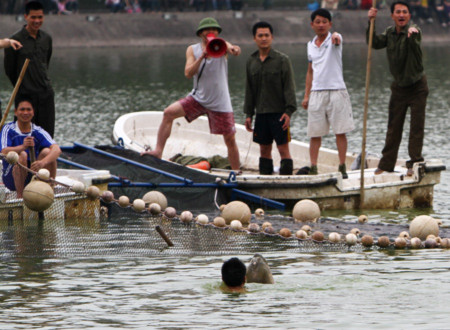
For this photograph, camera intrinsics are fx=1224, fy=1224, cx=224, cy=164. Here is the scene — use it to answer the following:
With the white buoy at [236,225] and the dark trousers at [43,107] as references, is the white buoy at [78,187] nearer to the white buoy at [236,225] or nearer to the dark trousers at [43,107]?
the dark trousers at [43,107]

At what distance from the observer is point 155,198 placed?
45.6 feet

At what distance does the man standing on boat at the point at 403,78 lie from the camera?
1458 centimetres

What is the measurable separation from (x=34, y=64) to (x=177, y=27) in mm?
36026

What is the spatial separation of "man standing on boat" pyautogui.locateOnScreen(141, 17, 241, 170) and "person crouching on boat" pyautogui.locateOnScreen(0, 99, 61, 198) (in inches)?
87.3

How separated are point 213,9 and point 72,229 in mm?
39329

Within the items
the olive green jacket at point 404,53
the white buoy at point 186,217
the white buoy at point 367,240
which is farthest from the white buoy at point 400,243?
the olive green jacket at point 404,53

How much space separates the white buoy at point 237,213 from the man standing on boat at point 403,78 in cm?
247

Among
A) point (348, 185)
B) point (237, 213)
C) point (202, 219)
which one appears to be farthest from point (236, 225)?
point (348, 185)

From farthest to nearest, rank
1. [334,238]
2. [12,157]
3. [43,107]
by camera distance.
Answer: [43,107] < [12,157] < [334,238]

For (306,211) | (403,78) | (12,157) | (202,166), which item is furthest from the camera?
(202,166)

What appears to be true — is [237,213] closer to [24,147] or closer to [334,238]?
[334,238]

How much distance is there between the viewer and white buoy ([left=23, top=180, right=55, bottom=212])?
1254 centimetres

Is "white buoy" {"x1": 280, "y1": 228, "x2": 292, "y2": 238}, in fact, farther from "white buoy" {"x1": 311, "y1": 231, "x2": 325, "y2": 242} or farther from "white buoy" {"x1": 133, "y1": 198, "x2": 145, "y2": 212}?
"white buoy" {"x1": 133, "y1": 198, "x2": 145, "y2": 212}

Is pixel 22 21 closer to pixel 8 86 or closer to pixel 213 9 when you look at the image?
pixel 213 9
